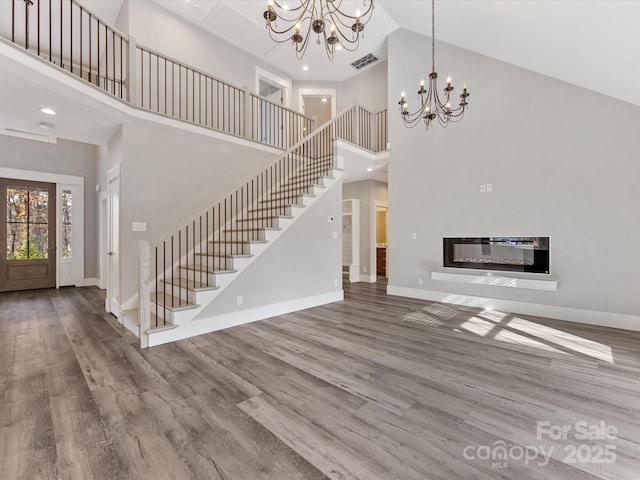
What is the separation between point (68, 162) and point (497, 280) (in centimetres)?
1012

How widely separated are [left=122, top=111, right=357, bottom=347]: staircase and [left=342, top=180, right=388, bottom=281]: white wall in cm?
191

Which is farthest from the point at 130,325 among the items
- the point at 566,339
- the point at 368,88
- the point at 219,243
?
the point at 368,88

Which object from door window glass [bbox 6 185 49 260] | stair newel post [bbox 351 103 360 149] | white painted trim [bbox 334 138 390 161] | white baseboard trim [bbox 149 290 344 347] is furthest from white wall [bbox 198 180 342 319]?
door window glass [bbox 6 185 49 260]

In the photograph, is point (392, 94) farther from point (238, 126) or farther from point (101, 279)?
point (101, 279)

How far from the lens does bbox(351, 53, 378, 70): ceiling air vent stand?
7367 mm

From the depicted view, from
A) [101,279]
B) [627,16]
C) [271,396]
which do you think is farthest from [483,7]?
[101,279]

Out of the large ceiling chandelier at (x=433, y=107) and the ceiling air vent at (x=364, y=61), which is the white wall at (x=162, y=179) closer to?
the large ceiling chandelier at (x=433, y=107)

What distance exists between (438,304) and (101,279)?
7963 millimetres

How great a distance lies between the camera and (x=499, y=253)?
4.86 meters

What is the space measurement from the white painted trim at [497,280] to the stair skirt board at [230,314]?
2506 mm

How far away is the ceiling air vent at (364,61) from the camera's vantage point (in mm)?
7367

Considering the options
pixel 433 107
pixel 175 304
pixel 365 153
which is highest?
pixel 433 107

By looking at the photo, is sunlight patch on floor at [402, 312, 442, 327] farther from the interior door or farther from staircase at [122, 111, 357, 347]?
the interior door

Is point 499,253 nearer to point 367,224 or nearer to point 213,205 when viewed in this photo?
point 367,224
